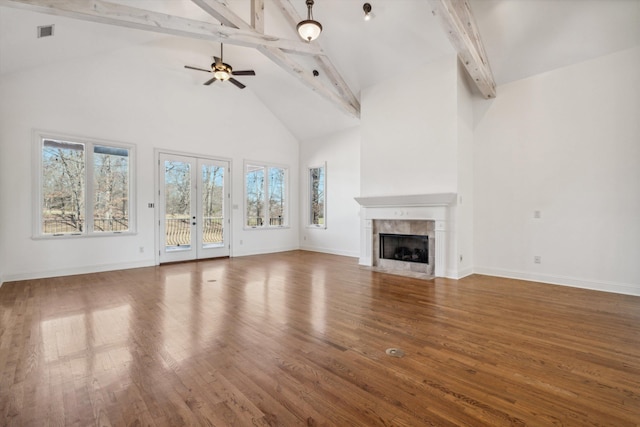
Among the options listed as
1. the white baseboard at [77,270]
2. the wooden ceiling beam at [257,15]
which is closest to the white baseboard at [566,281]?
the wooden ceiling beam at [257,15]

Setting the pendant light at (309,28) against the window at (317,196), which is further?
the window at (317,196)

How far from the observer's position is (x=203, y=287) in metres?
4.63

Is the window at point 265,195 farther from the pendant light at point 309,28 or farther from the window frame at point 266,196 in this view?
the pendant light at point 309,28

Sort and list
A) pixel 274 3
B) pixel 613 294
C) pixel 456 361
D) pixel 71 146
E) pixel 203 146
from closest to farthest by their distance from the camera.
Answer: pixel 456 361, pixel 613 294, pixel 274 3, pixel 71 146, pixel 203 146

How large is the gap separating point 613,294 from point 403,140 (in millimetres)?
3904

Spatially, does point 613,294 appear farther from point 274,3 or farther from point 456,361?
point 274,3

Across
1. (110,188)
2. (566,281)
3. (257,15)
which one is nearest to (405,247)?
(566,281)

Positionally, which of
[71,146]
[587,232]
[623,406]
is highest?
[71,146]

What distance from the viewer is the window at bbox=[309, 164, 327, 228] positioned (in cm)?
860

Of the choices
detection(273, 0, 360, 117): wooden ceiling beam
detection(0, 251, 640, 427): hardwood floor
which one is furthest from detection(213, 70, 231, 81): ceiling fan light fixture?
detection(0, 251, 640, 427): hardwood floor

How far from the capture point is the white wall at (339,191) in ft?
25.5

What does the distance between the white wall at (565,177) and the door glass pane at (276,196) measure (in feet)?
17.3

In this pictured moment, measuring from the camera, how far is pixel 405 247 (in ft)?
19.5

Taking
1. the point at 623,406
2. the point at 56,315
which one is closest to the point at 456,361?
the point at 623,406
